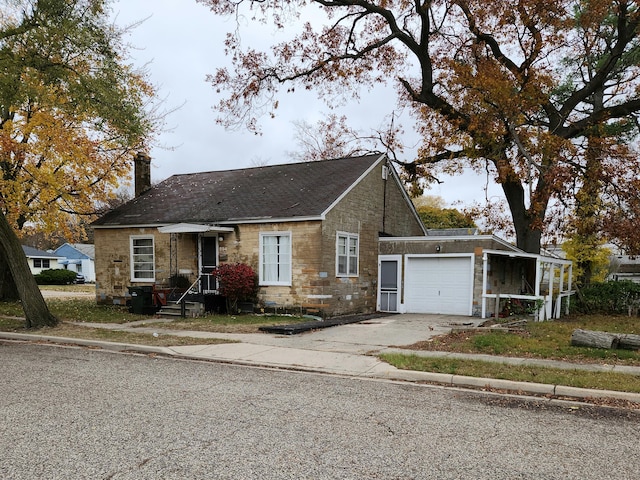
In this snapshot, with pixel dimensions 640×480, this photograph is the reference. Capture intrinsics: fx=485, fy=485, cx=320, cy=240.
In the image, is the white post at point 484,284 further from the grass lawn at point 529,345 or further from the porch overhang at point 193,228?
the porch overhang at point 193,228

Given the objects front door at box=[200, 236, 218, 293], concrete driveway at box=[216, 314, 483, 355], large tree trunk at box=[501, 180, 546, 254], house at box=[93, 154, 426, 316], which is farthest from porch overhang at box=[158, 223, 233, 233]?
large tree trunk at box=[501, 180, 546, 254]

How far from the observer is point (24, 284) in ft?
44.0

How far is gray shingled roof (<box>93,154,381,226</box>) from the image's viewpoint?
16.6 meters

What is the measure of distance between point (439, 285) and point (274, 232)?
637 cm

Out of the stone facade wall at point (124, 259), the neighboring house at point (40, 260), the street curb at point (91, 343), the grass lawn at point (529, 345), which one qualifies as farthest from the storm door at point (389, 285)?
the neighboring house at point (40, 260)

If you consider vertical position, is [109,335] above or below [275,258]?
below

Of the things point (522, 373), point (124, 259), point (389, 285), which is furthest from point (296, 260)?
point (522, 373)

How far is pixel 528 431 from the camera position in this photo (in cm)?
529

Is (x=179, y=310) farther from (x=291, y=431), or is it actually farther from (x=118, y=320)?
(x=291, y=431)

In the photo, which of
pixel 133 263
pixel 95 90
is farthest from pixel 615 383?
pixel 133 263

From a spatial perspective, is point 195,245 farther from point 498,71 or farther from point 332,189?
point 498,71

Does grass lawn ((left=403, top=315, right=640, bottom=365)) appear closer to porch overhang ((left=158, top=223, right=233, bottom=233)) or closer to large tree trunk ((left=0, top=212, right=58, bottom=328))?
porch overhang ((left=158, top=223, right=233, bottom=233))

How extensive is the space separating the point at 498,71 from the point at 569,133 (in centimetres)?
428

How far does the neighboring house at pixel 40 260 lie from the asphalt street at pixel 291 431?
51780 millimetres
